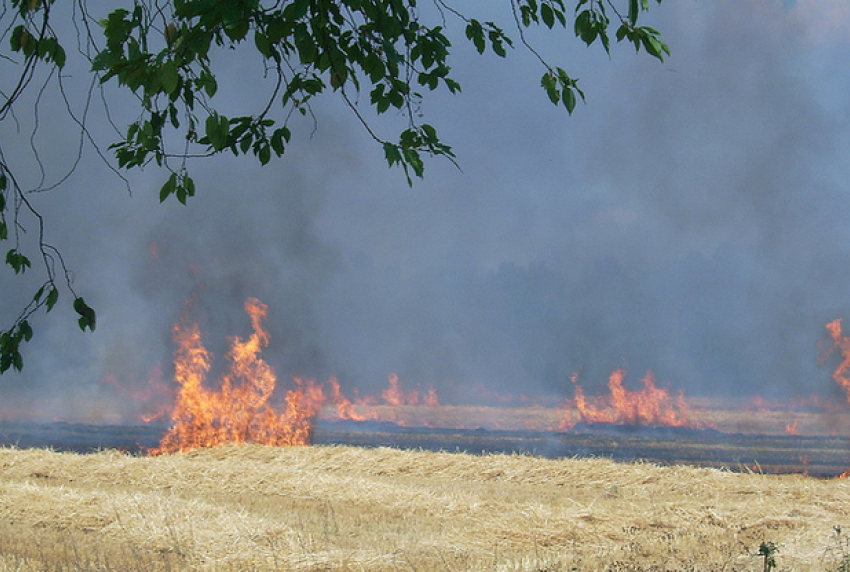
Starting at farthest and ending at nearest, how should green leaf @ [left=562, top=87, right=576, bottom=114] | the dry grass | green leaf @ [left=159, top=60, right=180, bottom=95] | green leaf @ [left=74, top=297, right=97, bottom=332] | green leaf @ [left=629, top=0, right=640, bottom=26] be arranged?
the dry grass
green leaf @ [left=74, top=297, right=97, bottom=332]
green leaf @ [left=562, top=87, right=576, bottom=114]
green leaf @ [left=629, top=0, right=640, bottom=26]
green leaf @ [left=159, top=60, right=180, bottom=95]

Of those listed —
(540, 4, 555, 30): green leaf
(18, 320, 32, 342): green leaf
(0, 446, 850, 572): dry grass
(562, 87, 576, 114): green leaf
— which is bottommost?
(0, 446, 850, 572): dry grass

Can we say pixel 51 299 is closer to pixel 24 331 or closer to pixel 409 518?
pixel 24 331

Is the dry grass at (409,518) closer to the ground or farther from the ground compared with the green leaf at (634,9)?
closer to the ground

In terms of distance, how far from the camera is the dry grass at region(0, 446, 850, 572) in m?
6.69

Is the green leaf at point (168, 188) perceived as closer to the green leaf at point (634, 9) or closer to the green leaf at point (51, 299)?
the green leaf at point (51, 299)

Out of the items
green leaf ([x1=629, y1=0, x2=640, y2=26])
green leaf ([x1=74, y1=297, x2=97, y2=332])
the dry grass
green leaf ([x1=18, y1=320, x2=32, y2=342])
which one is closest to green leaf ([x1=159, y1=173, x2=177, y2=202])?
green leaf ([x1=74, y1=297, x2=97, y2=332])

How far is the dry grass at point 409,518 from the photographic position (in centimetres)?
669

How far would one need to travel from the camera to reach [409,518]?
9.27m

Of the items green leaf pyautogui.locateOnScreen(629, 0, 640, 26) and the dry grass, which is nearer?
green leaf pyautogui.locateOnScreen(629, 0, 640, 26)

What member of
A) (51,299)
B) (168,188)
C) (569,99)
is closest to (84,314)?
(51,299)

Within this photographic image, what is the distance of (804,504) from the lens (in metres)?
10.0

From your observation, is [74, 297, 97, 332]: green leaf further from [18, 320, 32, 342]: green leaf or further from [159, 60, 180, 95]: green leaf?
[159, 60, 180, 95]: green leaf

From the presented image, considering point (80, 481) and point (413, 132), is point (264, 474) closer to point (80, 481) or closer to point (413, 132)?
point (80, 481)

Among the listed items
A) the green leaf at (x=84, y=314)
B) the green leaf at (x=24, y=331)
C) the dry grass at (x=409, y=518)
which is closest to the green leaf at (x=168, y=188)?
the green leaf at (x=84, y=314)
